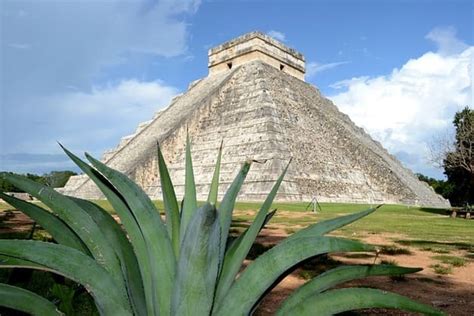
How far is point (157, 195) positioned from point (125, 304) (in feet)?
63.6

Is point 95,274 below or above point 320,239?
below

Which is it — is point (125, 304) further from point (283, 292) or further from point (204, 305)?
point (283, 292)

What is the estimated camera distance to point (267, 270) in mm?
1365

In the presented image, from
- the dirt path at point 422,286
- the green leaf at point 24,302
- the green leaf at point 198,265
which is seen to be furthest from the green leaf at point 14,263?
the dirt path at point 422,286

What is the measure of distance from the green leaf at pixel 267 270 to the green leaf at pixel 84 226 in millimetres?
388

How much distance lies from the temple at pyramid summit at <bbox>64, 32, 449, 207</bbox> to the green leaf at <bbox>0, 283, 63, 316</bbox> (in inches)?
654

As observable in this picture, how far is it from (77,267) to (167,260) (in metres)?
0.28

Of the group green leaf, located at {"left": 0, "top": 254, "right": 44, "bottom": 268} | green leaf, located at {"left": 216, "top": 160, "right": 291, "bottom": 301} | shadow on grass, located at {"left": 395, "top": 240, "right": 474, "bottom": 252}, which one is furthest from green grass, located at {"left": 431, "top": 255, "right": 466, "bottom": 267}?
green leaf, located at {"left": 0, "top": 254, "right": 44, "bottom": 268}

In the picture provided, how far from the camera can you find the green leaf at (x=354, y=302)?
134cm

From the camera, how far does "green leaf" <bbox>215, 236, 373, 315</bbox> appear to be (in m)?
1.36

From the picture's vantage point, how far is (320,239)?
1366 mm

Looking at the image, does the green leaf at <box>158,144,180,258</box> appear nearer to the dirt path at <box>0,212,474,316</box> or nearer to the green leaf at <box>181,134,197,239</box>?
the green leaf at <box>181,134,197,239</box>

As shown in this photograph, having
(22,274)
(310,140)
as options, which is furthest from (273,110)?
(22,274)

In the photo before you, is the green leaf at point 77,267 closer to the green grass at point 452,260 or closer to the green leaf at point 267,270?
the green leaf at point 267,270
